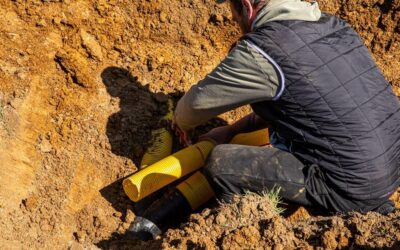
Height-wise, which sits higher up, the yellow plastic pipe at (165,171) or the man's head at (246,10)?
the man's head at (246,10)

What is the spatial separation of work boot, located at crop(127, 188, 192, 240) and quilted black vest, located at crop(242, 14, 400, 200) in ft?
2.57

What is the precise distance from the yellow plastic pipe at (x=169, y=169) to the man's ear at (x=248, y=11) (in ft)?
2.99

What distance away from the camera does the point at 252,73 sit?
2.66 meters

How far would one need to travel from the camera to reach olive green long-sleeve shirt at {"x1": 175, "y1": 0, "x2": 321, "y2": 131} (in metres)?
2.63

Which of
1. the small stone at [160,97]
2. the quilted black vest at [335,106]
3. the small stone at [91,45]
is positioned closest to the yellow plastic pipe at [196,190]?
the quilted black vest at [335,106]

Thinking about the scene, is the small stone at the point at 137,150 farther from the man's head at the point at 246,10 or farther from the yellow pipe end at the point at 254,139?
the man's head at the point at 246,10

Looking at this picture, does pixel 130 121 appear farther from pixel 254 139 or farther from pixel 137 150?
pixel 254 139

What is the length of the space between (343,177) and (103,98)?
183 cm

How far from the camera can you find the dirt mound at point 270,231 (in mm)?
2400

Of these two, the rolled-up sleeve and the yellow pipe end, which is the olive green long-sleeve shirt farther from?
the yellow pipe end

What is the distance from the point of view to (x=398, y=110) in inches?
112

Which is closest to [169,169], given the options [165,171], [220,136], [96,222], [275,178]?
[165,171]

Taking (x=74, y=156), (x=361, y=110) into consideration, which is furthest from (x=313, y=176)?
(x=74, y=156)

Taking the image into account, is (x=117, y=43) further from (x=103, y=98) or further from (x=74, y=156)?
(x=74, y=156)
